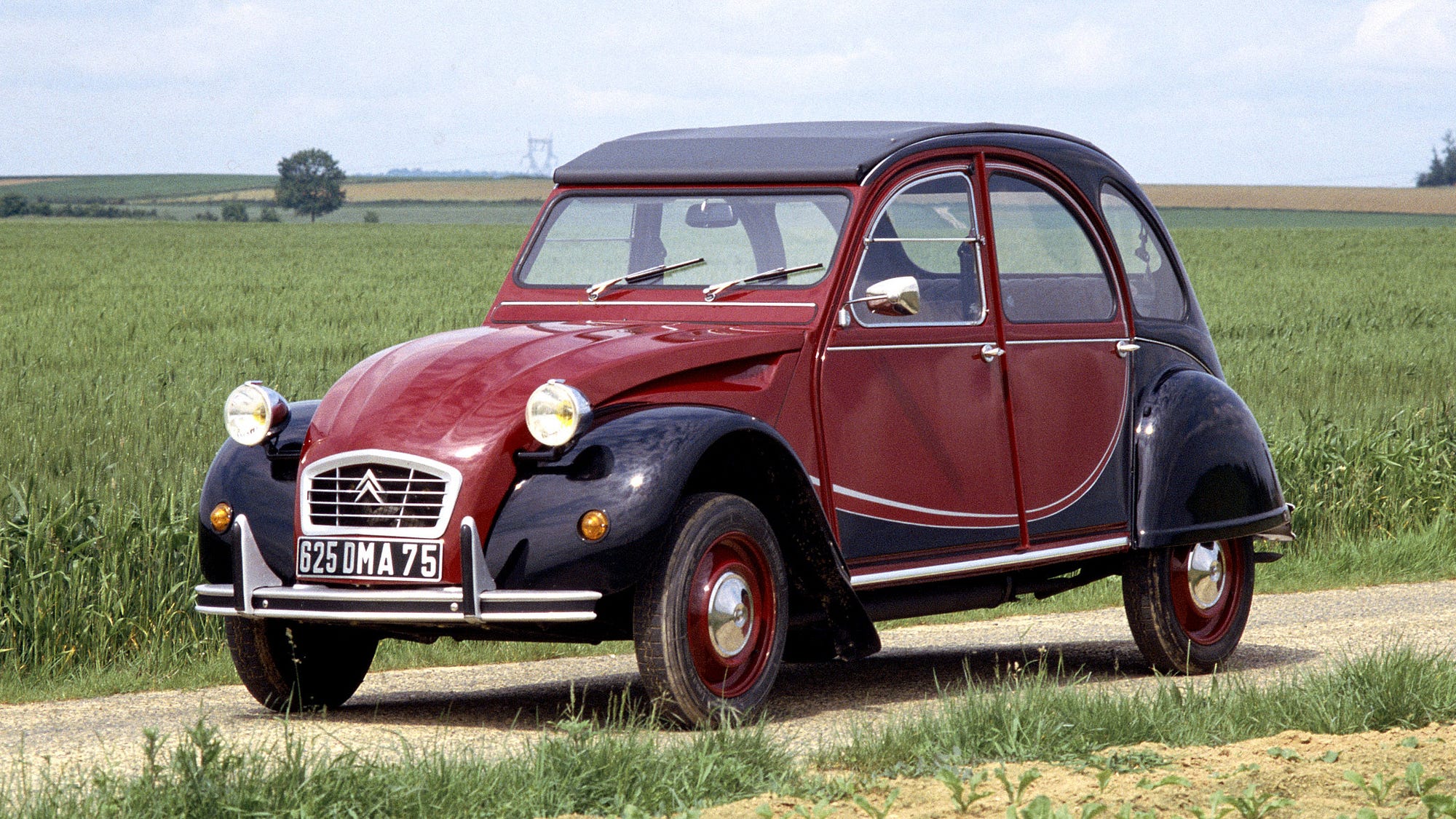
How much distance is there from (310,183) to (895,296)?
135 m

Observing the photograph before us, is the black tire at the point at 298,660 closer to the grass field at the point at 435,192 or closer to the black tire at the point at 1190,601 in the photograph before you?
the black tire at the point at 1190,601

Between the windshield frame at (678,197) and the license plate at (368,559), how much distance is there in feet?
5.89

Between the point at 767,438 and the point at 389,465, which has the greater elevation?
the point at 767,438

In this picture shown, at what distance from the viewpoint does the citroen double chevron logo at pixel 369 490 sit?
5.59 metres

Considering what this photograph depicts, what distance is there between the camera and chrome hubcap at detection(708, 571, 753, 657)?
5.68m

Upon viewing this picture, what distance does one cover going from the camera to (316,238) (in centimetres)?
7019

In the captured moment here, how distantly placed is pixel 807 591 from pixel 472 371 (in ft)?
4.78

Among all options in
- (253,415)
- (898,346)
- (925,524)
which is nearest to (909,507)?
(925,524)

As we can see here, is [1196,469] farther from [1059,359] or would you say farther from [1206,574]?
[1059,359]

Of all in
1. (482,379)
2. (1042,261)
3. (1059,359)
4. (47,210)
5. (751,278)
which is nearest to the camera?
(482,379)

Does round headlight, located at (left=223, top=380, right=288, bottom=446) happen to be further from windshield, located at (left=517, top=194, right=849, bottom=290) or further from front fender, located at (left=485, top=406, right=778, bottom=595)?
windshield, located at (left=517, top=194, right=849, bottom=290)

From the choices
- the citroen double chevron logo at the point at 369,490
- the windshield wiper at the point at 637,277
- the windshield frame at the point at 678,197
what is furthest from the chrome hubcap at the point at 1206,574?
the citroen double chevron logo at the point at 369,490

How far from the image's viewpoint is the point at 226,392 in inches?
627

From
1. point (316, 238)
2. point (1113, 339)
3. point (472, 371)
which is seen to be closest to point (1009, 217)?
point (1113, 339)
